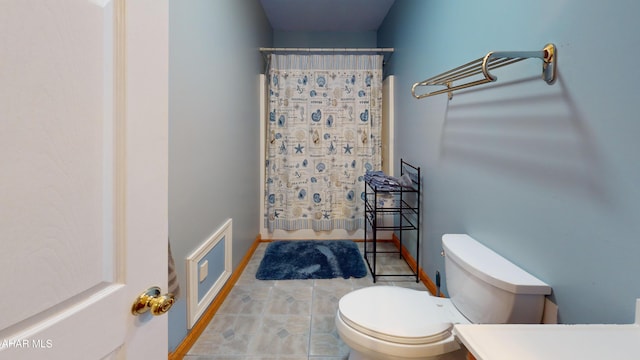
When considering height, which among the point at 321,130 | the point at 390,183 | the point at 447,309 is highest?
the point at 321,130

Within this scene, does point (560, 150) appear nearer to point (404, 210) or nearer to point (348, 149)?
point (404, 210)

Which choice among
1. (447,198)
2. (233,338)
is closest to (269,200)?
(233,338)

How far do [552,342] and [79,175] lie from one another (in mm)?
991

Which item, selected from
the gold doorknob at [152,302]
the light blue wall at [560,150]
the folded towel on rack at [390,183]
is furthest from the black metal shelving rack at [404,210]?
the gold doorknob at [152,302]

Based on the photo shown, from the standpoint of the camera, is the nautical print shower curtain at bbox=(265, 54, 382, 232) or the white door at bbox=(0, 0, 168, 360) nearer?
the white door at bbox=(0, 0, 168, 360)

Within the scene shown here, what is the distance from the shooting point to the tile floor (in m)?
1.54

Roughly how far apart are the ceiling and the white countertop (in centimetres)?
298

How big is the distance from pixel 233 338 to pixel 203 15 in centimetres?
173

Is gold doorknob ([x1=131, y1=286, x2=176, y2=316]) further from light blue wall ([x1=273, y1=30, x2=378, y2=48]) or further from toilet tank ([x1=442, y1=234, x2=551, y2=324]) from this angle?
light blue wall ([x1=273, y1=30, x2=378, y2=48])

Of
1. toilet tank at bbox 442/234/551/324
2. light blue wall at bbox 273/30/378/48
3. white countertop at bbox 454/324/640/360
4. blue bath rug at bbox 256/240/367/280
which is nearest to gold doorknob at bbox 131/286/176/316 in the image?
white countertop at bbox 454/324/640/360

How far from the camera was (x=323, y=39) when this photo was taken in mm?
3672

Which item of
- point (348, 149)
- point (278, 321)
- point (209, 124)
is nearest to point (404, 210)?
point (348, 149)

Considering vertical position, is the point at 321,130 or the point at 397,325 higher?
the point at 321,130

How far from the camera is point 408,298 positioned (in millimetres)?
1325
